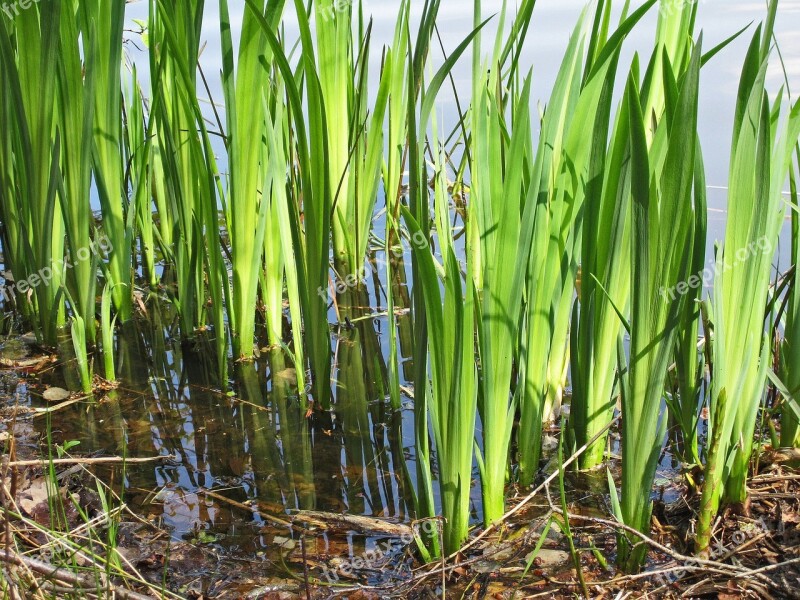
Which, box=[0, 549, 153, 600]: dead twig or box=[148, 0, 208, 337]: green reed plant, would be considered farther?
box=[148, 0, 208, 337]: green reed plant

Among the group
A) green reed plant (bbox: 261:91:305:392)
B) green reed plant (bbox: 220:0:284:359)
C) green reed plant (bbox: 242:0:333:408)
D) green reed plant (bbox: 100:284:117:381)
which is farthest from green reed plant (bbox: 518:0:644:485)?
green reed plant (bbox: 100:284:117:381)

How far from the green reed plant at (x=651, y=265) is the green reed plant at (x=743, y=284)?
8 centimetres

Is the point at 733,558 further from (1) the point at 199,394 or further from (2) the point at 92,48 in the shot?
(2) the point at 92,48

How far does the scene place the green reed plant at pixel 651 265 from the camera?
43.1 inches

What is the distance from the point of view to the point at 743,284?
4.04 ft

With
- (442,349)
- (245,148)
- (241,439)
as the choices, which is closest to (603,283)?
(442,349)

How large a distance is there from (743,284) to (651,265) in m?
0.18

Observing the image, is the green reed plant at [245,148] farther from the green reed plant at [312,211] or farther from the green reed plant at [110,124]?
the green reed plant at [110,124]

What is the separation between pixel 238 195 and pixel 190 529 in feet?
3.03

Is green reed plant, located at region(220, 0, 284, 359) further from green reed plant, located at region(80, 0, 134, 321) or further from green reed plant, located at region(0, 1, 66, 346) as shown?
green reed plant, located at region(0, 1, 66, 346)

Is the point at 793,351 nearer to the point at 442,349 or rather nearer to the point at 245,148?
the point at 442,349

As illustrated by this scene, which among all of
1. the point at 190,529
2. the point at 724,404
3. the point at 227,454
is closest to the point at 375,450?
the point at 227,454

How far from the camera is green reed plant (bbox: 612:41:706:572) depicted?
1095mm

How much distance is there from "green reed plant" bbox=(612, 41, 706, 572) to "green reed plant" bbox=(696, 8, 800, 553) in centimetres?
8
